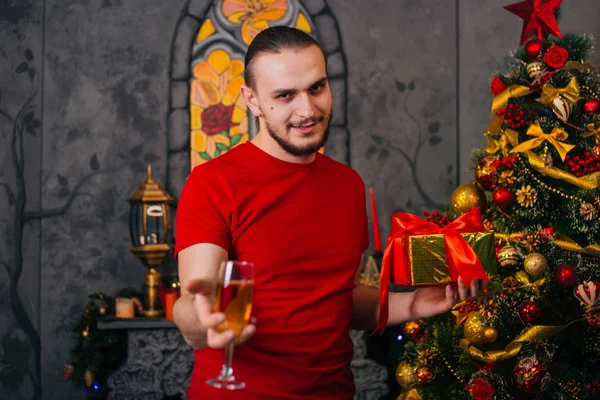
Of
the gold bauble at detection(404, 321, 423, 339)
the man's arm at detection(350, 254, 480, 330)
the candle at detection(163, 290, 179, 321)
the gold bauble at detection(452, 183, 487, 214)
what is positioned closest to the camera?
the man's arm at detection(350, 254, 480, 330)

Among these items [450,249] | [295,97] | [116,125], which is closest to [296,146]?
[295,97]

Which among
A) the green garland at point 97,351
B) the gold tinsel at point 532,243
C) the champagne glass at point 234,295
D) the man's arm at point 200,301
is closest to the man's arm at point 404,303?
the man's arm at point 200,301

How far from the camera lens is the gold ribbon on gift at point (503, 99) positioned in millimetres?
2922

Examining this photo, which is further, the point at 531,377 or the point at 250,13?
the point at 250,13

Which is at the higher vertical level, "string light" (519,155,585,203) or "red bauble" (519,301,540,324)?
"string light" (519,155,585,203)

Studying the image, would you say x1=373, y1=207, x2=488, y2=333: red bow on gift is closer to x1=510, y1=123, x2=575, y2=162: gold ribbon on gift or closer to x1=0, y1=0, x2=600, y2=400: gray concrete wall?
x1=510, y1=123, x2=575, y2=162: gold ribbon on gift

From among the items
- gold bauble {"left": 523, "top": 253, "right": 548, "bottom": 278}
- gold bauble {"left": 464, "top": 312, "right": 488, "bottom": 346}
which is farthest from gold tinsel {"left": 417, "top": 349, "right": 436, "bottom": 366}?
gold bauble {"left": 523, "top": 253, "right": 548, "bottom": 278}

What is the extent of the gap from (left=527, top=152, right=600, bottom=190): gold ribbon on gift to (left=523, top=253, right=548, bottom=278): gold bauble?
1.04 ft

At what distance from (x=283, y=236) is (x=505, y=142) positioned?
61.8 inches

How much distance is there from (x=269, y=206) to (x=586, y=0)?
117 inches

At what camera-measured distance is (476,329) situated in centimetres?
267

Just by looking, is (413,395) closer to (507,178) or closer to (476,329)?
(476,329)

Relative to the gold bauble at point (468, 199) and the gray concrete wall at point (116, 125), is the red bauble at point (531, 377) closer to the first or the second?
the gold bauble at point (468, 199)

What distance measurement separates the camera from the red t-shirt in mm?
1597
